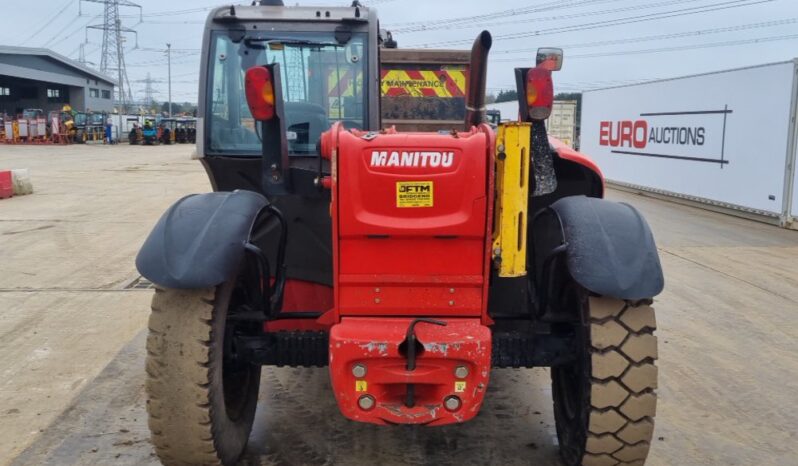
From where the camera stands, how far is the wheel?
121 inches

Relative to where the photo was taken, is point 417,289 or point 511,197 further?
point 417,289

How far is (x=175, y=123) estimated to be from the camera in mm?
50531

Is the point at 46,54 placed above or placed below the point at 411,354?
above

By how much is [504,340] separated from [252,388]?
1467 mm

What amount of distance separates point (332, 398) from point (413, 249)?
73.4 inches

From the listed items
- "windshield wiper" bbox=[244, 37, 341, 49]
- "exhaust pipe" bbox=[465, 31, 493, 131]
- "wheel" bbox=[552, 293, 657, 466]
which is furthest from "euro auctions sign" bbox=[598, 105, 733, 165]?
"wheel" bbox=[552, 293, 657, 466]

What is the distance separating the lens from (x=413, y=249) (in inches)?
122

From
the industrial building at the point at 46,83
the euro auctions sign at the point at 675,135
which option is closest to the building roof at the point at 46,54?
the industrial building at the point at 46,83

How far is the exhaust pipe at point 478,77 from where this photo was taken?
3588 millimetres

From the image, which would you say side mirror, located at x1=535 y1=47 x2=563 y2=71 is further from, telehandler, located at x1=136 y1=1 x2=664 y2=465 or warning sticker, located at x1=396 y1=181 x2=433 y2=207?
warning sticker, located at x1=396 y1=181 x2=433 y2=207

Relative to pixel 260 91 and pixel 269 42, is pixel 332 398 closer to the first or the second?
pixel 260 91

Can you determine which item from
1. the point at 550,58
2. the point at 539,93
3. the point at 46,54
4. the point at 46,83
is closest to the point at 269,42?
the point at 550,58

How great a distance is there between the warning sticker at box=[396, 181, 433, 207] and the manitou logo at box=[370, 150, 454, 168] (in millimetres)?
77

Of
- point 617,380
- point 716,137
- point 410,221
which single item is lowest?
point 617,380
